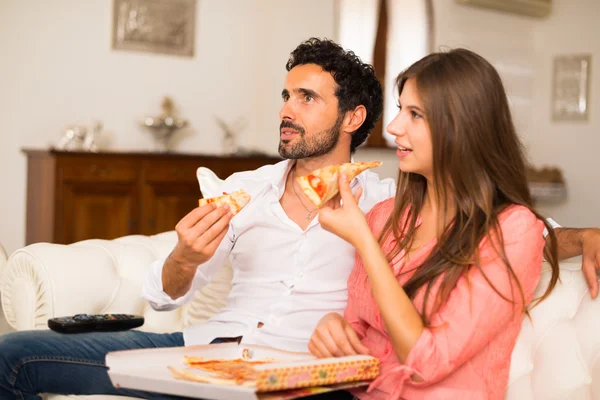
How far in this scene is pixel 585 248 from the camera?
6.71 feet

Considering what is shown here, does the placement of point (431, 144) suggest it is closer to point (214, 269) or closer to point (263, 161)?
point (214, 269)

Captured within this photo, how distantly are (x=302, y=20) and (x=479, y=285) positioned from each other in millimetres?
5871

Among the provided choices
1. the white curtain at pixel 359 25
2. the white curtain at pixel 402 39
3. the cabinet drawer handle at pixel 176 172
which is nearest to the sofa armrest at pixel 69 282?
the cabinet drawer handle at pixel 176 172

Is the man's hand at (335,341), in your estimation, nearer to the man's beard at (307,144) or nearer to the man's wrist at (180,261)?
the man's wrist at (180,261)

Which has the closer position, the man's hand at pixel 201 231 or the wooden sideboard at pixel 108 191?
the man's hand at pixel 201 231

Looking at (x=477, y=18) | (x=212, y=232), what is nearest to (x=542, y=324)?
(x=212, y=232)

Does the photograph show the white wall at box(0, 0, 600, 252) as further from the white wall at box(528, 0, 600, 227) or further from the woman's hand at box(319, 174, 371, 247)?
the woman's hand at box(319, 174, 371, 247)

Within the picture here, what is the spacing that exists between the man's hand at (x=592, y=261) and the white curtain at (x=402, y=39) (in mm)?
5715

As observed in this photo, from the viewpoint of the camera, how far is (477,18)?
Answer: 8.32 metres

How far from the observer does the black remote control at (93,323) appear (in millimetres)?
2252

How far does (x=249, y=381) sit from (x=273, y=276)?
0.86m

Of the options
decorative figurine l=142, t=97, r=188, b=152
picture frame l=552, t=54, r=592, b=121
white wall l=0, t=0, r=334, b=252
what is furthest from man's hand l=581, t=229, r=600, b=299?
picture frame l=552, t=54, r=592, b=121

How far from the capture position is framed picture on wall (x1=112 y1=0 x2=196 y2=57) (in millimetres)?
6660

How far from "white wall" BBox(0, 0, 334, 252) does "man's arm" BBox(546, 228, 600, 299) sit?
16.4ft
